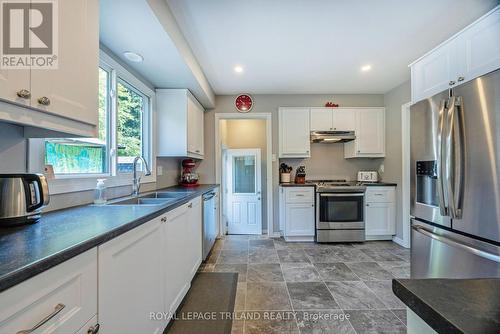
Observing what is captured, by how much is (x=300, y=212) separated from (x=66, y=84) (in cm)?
333

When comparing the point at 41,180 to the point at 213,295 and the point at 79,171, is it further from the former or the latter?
the point at 213,295

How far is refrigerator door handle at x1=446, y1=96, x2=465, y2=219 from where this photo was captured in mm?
1531

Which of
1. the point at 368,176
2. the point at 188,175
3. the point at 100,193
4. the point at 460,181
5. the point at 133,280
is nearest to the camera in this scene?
the point at 133,280

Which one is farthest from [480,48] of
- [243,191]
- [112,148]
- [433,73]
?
[243,191]

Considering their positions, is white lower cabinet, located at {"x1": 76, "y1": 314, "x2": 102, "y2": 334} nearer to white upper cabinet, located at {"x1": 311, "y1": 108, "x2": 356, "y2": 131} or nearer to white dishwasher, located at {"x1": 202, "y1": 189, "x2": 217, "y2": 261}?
white dishwasher, located at {"x1": 202, "y1": 189, "x2": 217, "y2": 261}

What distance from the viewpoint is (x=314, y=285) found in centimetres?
232

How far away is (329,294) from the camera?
7.09ft

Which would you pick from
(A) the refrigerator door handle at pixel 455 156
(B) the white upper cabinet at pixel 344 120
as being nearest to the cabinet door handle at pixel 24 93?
(A) the refrigerator door handle at pixel 455 156

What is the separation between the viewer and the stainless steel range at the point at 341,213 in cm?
356

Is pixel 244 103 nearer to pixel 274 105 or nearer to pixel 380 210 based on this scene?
pixel 274 105

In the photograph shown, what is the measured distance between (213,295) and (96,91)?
6.43 feet

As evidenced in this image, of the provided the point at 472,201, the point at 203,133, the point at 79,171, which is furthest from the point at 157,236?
the point at 203,133

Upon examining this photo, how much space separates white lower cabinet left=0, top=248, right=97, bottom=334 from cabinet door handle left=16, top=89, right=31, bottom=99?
63 centimetres

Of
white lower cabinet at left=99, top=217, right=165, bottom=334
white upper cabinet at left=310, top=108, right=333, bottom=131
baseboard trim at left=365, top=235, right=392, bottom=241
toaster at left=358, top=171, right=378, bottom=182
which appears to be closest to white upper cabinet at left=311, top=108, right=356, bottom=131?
white upper cabinet at left=310, top=108, right=333, bottom=131
